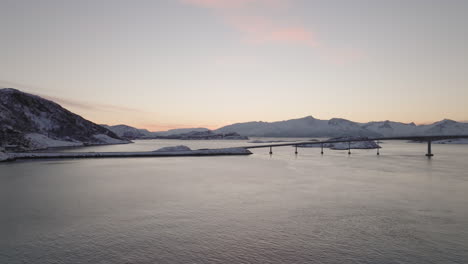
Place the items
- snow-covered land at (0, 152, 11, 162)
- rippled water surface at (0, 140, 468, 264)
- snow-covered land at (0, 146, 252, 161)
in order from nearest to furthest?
rippled water surface at (0, 140, 468, 264), snow-covered land at (0, 152, 11, 162), snow-covered land at (0, 146, 252, 161)

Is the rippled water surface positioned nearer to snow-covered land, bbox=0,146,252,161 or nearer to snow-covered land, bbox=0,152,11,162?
snow-covered land, bbox=0,152,11,162

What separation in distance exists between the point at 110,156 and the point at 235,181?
62.2 m

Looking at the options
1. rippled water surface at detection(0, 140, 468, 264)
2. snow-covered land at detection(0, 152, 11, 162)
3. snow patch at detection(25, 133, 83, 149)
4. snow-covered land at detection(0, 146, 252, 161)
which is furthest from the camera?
snow patch at detection(25, 133, 83, 149)

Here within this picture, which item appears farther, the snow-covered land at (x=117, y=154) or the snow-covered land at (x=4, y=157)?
the snow-covered land at (x=117, y=154)

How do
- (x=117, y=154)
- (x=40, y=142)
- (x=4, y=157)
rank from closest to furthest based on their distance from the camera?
(x=4, y=157) → (x=117, y=154) → (x=40, y=142)

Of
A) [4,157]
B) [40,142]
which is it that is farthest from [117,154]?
[40,142]

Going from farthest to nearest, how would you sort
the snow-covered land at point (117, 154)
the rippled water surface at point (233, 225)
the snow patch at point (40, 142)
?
the snow patch at point (40, 142)
the snow-covered land at point (117, 154)
the rippled water surface at point (233, 225)

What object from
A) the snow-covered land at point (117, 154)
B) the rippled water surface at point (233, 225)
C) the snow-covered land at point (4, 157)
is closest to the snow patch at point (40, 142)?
the snow-covered land at point (117, 154)

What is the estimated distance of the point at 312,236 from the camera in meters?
16.9

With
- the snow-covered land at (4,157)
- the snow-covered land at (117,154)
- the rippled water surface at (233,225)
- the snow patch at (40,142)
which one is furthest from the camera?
the snow patch at (40,142)

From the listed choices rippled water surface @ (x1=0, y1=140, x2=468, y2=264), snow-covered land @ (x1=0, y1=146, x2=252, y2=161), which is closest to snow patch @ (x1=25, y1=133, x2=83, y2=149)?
snow-covered land @ (x1=0, y1=146, x2=252, y2=161)

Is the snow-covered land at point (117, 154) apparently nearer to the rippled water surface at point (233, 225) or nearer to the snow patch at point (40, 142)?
the rippled water surface at point (233, 225)

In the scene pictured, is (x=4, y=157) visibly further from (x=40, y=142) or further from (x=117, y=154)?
(x=40, y=142)

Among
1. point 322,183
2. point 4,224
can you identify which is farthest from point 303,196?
point 4,224
